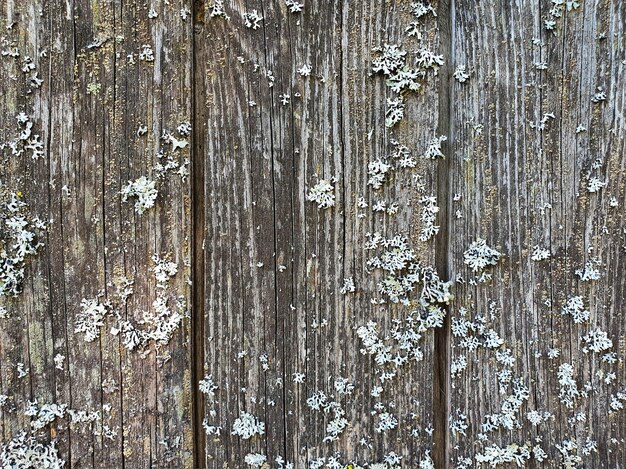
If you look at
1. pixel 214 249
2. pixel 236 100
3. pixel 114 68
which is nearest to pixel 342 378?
pixel 214 249

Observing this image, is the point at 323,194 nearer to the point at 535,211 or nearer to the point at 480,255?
the point at 480,255

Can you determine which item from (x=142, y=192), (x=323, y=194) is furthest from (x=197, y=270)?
(x=323, y=194)

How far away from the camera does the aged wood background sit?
A: 1039mm

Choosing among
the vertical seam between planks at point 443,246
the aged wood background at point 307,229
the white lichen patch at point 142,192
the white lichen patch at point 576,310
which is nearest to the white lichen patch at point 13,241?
the aged wood background at point 307,229

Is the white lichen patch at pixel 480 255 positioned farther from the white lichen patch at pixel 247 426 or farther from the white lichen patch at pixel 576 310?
the white lichen patch at pixel 247 426

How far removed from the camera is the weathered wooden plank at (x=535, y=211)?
105 centimetres

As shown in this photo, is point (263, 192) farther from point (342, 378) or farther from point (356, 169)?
point (342, 378)

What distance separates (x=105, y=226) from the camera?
1045 millimetres

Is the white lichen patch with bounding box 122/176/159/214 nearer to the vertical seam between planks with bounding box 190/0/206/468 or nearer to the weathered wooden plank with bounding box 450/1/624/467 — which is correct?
the vertical seam between planks with bounding box 190/0/206/468

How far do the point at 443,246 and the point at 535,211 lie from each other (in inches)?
9.4

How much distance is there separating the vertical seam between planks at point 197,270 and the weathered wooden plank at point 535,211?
0.63 metres

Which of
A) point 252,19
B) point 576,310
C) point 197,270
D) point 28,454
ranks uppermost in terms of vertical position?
point 252,19

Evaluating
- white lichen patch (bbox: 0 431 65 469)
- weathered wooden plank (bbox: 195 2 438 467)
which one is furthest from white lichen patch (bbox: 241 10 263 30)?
white lichen patch (bbox: 0 431 65 469)

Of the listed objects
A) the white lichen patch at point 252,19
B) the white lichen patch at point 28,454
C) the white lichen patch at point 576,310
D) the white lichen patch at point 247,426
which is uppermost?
the white lichen patch at point 252,19
